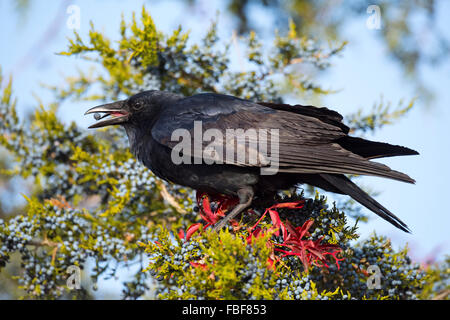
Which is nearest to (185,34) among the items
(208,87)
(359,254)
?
(208,87)

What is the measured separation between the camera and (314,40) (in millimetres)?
3162

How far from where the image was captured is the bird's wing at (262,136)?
222 centimetres

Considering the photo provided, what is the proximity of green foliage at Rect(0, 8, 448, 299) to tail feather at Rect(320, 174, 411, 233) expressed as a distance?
114mm

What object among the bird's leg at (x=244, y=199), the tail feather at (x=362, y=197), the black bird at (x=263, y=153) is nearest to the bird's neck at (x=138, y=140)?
the black bird at (x=263, y=153)

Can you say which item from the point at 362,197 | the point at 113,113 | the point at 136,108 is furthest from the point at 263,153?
the point at 113,113

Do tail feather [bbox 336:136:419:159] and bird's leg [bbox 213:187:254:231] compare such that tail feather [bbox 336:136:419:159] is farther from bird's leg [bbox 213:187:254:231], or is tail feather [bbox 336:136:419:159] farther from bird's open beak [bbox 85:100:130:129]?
bird's open beak [bbox 85:100:130:129]

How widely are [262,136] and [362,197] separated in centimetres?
58

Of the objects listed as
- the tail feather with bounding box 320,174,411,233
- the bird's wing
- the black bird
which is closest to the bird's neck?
the black bird

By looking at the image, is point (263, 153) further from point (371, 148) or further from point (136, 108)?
point (136, 108)

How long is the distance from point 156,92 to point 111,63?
0.54 metres

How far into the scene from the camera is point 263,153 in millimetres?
2270

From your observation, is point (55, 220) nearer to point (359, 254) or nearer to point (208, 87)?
point (208, 87)

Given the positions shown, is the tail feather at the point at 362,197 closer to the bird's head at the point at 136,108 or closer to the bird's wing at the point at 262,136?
the bird's wing at the point at 262,136

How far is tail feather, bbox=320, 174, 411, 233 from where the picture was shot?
206 centimetres
